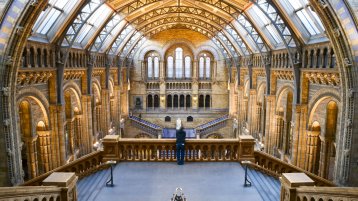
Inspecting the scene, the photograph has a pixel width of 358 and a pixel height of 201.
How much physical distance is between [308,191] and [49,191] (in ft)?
18.8

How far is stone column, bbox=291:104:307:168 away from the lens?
16172 mm

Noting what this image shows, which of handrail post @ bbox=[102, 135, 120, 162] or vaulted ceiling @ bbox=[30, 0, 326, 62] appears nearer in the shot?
handrail post @ bbox=[102, 135, 120, 162]

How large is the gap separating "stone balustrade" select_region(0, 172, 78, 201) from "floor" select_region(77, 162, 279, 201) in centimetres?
170

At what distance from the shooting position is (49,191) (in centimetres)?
668

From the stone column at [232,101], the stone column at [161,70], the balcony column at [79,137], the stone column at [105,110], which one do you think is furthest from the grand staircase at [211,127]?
the balcony column at [79,137]

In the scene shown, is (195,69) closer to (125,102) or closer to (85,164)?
(125,102)

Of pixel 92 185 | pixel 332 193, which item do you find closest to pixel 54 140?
pixel 92 185

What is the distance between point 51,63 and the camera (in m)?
15.6

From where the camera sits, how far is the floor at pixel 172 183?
8710 mm

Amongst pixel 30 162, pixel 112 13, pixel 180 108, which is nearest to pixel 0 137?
pixel 30 162

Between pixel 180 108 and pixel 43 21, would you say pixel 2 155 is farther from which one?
pixel 180 108

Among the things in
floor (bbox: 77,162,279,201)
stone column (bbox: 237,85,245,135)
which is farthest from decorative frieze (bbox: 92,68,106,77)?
stone column (bbox: 237,85,245,135)

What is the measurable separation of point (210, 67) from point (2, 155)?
30904 mm

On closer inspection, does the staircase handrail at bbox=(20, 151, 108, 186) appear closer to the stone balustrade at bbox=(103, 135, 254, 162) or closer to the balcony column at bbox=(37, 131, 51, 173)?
the stone balustrade at bbox=(103, 135, 254, 162)
